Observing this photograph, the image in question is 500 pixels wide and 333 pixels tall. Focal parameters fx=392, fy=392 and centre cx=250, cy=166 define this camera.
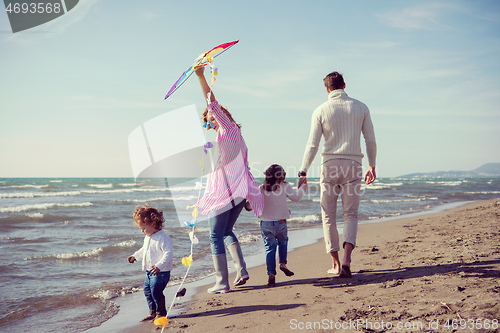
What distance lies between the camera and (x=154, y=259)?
10.4ft

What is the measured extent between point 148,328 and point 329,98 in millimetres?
2623

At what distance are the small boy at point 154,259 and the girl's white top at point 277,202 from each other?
1215 millimetres

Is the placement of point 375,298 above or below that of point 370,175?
below

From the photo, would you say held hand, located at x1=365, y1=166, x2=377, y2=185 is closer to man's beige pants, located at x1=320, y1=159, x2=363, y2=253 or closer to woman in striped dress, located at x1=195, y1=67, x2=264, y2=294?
man's beige pants, located at x1=320, y1=159, x2=363, y2=253

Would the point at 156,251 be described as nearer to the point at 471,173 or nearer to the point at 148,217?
the point at 148,217

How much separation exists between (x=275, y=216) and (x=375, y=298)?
4.56 feet

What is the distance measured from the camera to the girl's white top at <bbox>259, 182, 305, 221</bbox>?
13.4 feet

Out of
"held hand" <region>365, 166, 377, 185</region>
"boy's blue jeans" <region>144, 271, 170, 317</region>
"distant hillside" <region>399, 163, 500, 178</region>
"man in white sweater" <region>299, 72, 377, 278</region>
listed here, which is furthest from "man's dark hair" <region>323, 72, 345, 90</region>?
"distant hillside" <region>399, 163, 500, 178</region>

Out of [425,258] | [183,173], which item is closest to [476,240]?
[425,258]

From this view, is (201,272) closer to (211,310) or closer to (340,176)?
(211,310)

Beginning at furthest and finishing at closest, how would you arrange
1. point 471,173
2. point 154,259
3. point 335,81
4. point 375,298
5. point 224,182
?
1. point 471,173
2. point 335,81
3. point 224,182
4. point 154,259
5. point 375,298

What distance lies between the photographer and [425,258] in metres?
4.28

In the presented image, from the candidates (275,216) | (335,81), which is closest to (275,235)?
(275,216)

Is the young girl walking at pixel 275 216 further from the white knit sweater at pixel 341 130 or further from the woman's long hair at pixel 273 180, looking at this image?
the white knit sweater at pixel 341 130
